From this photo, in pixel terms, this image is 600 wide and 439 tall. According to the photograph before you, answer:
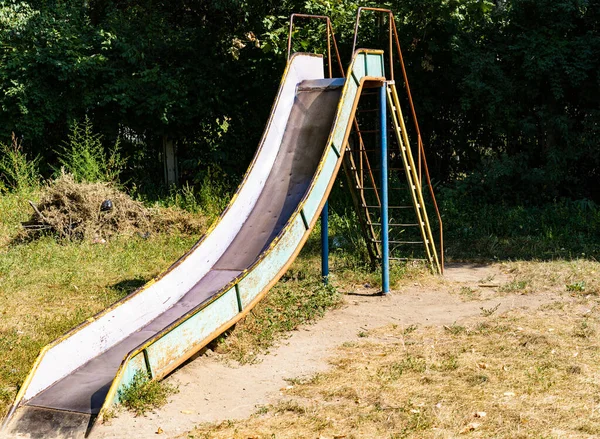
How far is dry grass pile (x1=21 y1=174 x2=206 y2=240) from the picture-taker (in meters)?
11.2

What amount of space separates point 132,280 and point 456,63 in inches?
276

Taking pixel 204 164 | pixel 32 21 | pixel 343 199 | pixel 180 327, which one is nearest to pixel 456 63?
pixel 343 199

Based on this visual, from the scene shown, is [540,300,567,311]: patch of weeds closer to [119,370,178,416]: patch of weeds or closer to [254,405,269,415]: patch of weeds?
[254,405,269,415]: patch of weeds

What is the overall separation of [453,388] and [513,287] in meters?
3.49

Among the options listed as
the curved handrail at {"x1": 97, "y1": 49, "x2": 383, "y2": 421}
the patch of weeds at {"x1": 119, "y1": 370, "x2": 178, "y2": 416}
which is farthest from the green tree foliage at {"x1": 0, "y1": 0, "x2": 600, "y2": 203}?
the patch of weeds at {"x1": 119, "y1": 370, "x2": 178, "y2": 416}

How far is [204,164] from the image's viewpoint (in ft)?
47.3

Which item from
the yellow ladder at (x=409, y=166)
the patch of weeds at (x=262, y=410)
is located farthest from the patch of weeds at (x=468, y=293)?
the patch of weeds at (x=262, y=410)

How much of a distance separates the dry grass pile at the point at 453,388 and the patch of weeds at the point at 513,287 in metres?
1.25

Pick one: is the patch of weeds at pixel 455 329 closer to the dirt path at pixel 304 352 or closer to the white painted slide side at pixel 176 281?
the dirt path at pixel 304 352

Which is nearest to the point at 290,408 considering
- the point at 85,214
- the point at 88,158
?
the point at 85,214

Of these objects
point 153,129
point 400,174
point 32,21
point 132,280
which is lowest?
point 132,280

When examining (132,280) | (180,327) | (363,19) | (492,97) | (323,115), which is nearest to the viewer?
(180,327)

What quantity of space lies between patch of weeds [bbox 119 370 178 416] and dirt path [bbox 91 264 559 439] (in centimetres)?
7

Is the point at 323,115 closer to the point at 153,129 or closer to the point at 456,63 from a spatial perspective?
the point at 456,63
